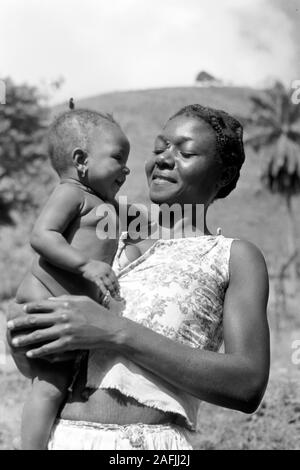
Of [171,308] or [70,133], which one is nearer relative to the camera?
[171,308]

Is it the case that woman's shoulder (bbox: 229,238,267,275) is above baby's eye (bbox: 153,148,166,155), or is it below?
below

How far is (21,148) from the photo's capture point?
27375 millimetres

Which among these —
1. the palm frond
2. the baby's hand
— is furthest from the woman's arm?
the palm frond

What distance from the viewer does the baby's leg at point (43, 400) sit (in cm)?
251

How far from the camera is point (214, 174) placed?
2811 millimetres

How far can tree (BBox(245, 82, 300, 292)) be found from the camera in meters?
37.6

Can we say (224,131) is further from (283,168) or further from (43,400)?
(283,168)

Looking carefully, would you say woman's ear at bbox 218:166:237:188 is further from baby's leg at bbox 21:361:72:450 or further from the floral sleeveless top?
baby's leg at bbox 21:361:72:450

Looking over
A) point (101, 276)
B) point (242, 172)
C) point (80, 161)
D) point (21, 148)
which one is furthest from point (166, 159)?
point (242, 172)

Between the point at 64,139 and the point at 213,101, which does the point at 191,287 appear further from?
the point at 213,101

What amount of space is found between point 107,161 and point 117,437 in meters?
0.99

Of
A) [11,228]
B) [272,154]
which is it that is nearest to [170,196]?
[11,228]

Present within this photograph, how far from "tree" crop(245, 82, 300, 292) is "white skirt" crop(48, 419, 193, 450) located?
35466 mm

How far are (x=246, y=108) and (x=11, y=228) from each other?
4205 cm
